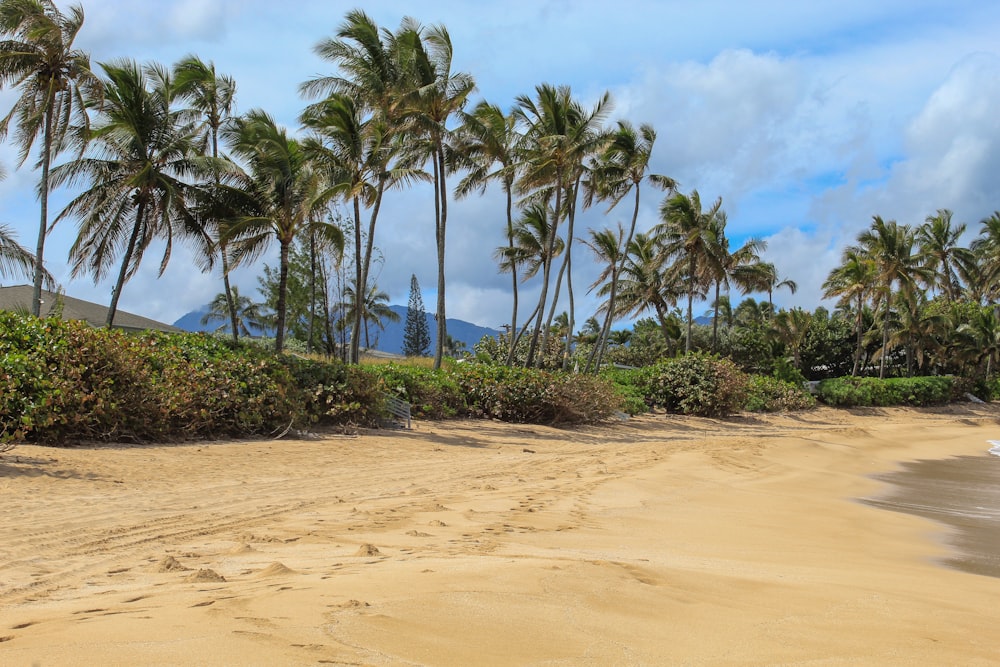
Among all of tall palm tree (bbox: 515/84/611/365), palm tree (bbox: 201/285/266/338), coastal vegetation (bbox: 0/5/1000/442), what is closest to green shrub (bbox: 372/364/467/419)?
coastal vegetation (bbox: 0/5/1000/442)

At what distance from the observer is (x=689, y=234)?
33562 mm

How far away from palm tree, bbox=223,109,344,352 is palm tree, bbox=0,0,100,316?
4.01 meters

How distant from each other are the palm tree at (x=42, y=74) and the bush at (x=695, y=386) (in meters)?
18.6

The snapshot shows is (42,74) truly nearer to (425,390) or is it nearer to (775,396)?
(425,390)

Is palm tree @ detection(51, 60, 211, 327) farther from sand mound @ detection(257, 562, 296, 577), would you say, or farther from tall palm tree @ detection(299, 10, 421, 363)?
sand mound @ detection(257, 562, 296, 577)

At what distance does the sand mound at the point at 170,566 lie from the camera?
4.10 metres

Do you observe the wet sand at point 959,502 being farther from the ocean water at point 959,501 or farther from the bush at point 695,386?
the bush at point 695,386

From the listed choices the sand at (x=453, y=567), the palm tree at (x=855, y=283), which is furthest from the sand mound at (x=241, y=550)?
the palm tree at (x=855, y=283)

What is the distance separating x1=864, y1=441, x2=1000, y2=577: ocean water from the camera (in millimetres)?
6180

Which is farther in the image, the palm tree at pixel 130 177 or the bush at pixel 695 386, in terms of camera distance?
the bush at pixel 695 386

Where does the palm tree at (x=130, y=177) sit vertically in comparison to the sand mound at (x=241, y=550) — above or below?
above

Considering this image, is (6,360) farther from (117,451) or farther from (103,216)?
(103,216)

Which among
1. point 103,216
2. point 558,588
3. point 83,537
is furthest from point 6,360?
point 103,216

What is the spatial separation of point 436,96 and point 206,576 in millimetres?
19004
